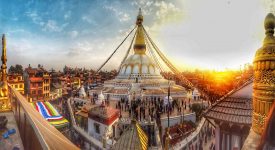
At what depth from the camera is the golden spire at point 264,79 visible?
1.45m

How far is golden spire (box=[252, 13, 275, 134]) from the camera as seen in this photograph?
1449 mm

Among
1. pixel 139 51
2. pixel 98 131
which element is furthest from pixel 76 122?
pixel 139 51

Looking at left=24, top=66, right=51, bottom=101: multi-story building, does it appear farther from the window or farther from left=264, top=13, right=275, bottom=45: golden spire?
left=264, top=13, right=275, bottom=45: golden spire

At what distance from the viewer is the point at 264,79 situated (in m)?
1.51

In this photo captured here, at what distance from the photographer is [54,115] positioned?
37.5ft

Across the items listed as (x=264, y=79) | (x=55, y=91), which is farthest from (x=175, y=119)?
(x=55, y=91)

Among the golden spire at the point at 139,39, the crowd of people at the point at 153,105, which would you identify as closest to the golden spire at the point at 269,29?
the crowd of people at the point at 153,105

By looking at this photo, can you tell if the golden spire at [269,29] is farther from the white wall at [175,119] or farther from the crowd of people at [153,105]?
the crowd of people at [153,105]

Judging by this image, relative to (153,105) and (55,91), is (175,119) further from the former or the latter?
(55,91)

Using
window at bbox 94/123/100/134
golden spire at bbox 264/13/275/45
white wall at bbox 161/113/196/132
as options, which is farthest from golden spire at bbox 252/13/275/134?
white wall at bbox 161/113/196/132

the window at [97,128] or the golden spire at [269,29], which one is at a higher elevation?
the golden spire at [269,29]

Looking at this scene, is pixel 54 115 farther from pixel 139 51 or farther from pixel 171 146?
pixel 139 51

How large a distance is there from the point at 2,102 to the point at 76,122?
976cm

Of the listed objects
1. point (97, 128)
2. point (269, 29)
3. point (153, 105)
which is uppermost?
point (269, 29)
